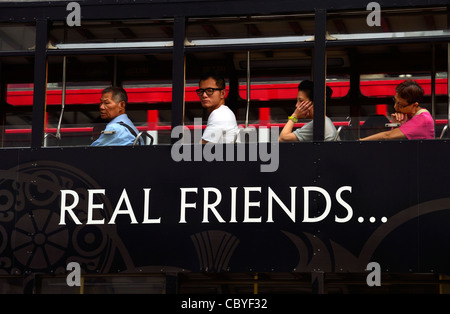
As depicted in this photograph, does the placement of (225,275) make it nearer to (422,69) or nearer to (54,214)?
(54,214)

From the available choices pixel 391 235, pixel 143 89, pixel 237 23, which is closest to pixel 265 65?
pixel 237 23

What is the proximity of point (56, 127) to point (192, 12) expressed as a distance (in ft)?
4.62

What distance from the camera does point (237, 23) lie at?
23.4 feet

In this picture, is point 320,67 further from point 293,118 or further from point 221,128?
point 221,128

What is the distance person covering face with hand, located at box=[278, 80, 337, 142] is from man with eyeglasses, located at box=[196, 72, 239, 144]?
40 cm

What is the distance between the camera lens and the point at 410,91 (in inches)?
275

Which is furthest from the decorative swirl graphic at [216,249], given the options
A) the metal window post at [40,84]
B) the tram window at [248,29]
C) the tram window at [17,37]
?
the tram window at [17,37]

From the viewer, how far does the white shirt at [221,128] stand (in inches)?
279

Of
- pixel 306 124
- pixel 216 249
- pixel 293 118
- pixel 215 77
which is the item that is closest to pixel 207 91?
pixel 215 77

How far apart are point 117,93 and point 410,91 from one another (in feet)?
7.57

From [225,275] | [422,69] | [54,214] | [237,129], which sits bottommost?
[225,275]

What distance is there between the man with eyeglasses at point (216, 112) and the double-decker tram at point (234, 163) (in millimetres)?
69

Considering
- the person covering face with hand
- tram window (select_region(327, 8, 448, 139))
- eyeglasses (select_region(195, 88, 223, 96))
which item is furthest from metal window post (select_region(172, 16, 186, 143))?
tram window (select_region(327, 8, 448, 139))

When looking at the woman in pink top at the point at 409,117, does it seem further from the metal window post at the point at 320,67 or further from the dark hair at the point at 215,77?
the dark hair at the point at 215,77
